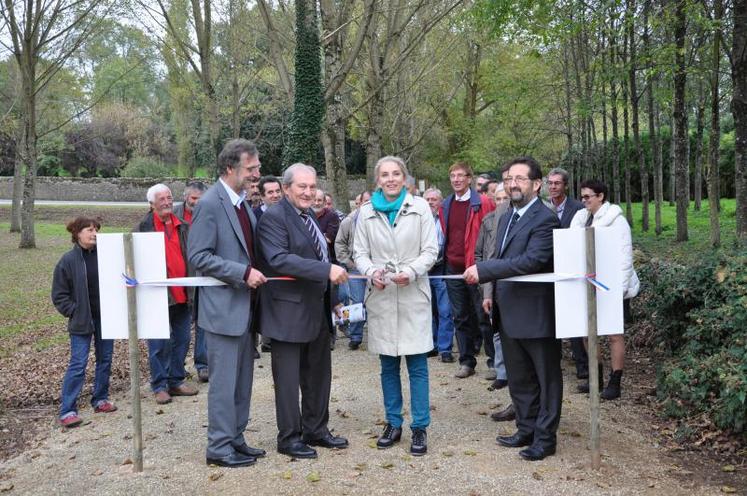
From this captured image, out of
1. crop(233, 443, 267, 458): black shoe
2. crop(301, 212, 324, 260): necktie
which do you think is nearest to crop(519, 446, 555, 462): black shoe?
crop(233, 443, 267, 458): black shoe

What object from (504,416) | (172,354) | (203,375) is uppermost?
(172,354)

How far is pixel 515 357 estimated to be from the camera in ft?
18.3

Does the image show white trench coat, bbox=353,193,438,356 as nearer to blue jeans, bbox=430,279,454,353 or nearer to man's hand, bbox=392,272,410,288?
man's hand, bbox=392,272,410,288

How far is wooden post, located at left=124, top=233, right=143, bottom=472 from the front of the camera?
524 centimetres

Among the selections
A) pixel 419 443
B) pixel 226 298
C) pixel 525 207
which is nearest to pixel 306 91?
pixel 525 207

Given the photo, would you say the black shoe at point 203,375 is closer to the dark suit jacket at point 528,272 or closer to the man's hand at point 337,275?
the man's hand at point 337,275

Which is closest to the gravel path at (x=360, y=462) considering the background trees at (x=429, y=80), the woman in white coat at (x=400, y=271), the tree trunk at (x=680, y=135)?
the woman in white coat at (x=400, y=271)

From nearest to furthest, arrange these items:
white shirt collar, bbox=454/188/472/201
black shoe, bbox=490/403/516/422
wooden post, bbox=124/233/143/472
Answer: wooden post, bbox=124/233/143/472 < black shoe, bbox=490/403/516/422 < white shirt collar, bbox=454/188/472/201

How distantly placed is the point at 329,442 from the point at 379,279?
139 cm

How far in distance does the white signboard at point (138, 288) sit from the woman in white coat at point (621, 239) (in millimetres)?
3993

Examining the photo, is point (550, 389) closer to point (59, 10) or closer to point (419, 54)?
point (59, 10)

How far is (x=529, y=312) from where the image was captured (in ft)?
17.7

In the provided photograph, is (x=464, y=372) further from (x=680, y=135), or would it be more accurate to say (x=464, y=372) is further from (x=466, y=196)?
(x=680, y=135)

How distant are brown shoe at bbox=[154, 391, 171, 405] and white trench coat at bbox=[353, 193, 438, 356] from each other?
2.83m
